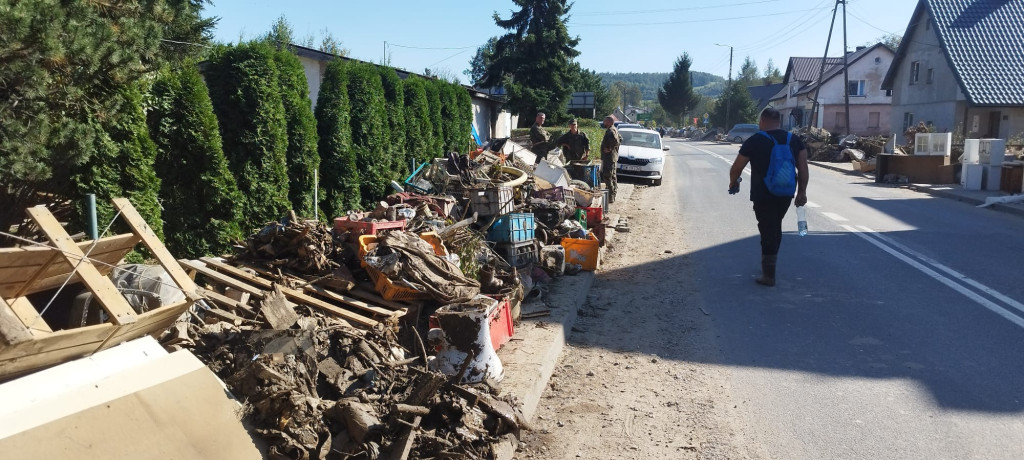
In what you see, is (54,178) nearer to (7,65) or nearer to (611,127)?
(7,65)

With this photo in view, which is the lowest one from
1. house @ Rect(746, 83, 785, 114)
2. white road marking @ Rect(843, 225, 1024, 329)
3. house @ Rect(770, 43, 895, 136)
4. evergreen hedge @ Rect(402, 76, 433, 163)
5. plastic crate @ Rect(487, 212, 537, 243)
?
white road marking @ Rect(843, 225, 1024, 329)

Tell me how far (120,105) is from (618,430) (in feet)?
14.9

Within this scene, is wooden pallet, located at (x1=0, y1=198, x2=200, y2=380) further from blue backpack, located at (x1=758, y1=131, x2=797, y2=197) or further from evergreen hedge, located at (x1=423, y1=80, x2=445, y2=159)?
evergreen hedge, located at (x1=423, y1=80, x2=445, y2=159)

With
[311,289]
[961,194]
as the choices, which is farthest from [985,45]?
[311,289]

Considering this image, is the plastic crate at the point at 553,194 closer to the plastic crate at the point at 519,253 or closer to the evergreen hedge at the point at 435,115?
the plastic crate at the point at 519,253

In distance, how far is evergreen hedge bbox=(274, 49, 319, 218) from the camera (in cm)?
914

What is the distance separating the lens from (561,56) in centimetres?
3944

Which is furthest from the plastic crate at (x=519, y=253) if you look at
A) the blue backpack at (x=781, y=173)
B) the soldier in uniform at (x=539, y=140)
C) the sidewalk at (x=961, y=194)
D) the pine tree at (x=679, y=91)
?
the pine tree at (x=679, y=91)

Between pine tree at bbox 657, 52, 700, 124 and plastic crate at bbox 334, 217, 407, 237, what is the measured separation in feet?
295

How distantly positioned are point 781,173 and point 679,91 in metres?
90.5

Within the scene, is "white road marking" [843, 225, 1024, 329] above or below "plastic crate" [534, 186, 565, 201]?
below

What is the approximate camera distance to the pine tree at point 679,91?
308ft

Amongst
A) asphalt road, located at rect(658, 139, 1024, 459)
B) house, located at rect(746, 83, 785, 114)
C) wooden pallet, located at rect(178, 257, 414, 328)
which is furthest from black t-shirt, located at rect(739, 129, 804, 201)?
house, located at rect(746, 83, 785, 114)

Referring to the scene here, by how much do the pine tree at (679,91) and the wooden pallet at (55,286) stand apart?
306ft
